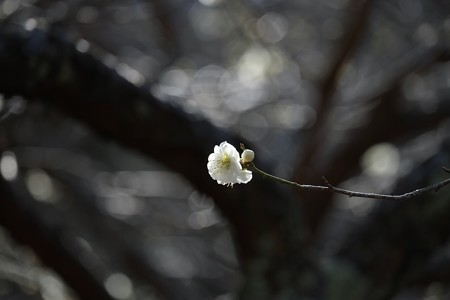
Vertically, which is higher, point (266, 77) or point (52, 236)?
point (266, 77)

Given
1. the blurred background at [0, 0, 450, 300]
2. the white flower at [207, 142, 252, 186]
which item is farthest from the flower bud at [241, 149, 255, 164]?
the blurred background at [0, 0, 450, 300]

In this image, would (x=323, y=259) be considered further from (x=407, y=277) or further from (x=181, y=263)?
(x=181, y=263)

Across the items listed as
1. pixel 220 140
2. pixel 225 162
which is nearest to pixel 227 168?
pixel 225 162

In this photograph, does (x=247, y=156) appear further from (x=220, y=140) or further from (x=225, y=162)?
(x=220, y=140)

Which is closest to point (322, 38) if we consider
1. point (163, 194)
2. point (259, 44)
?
point (259, 44)

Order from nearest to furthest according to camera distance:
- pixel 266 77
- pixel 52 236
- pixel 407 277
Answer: pixel 407 277 < pixel 52 236 < pixel 266 77

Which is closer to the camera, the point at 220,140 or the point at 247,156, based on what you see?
the point at 247,156

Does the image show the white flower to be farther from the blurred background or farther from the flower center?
the blurred background
